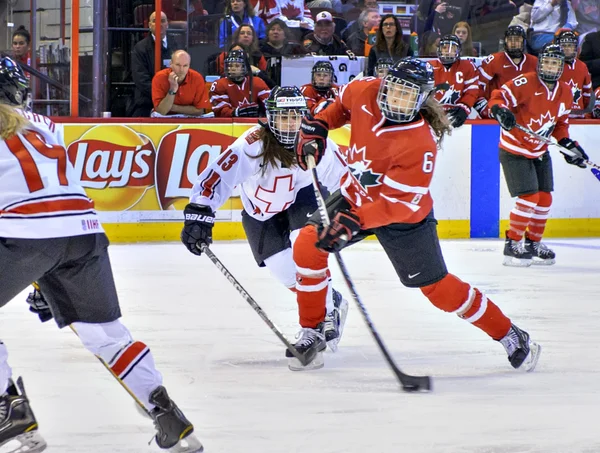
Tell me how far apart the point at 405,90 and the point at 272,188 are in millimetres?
704

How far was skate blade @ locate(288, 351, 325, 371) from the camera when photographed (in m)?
3.57

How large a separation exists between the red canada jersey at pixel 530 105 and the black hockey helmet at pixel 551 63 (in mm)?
72

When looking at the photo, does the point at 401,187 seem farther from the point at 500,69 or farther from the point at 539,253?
the point at 500,69

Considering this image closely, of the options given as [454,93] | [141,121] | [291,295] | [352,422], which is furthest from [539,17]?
[352,422]

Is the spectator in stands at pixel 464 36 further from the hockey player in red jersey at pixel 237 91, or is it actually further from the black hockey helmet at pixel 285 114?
the black hockey helmet at pixel 285 114

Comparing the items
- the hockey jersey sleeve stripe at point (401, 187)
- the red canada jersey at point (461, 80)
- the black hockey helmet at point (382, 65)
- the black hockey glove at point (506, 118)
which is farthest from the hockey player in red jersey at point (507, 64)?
the hockey jersey sleeve stripe at point (401, 187)

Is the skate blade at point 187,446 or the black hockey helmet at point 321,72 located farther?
the black hockey helmet at point 321,72

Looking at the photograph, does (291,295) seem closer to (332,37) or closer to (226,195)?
(226,195)

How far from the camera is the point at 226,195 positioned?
3.75 meters

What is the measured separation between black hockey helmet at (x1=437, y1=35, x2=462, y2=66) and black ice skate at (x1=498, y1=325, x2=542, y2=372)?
405cm

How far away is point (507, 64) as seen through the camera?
7504 mm

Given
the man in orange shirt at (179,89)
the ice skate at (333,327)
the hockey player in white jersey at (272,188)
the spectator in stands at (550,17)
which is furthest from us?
the spectator in stands at (550,17)

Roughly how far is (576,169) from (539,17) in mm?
1518

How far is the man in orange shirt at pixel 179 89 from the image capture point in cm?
696
